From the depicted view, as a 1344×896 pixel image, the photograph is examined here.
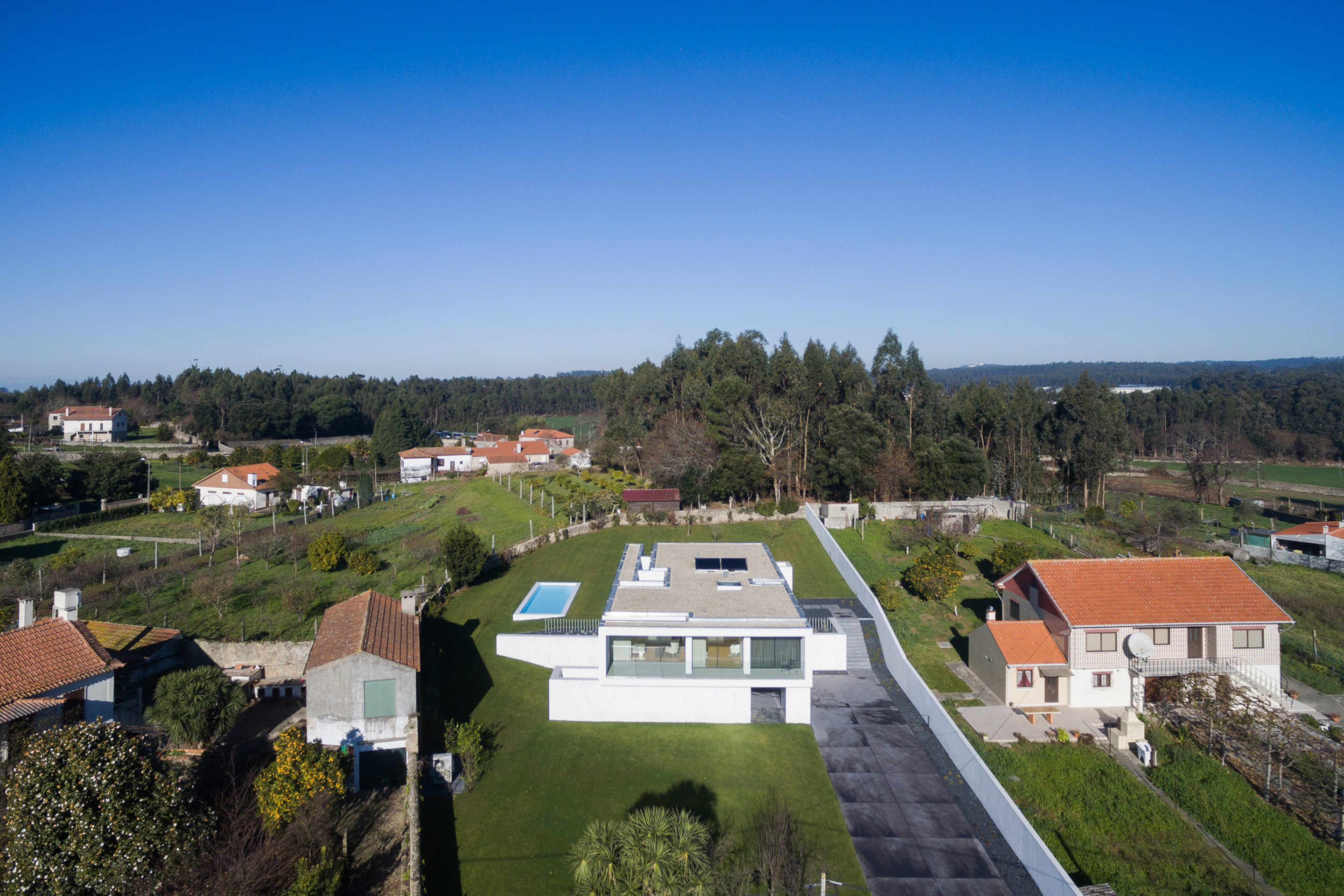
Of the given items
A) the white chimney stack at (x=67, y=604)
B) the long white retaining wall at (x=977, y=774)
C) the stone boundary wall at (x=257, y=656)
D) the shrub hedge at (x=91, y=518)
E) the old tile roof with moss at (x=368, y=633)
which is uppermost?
the white chimney stack at (x=67, y=604)

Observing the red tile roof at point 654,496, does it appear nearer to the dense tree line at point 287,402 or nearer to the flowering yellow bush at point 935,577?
the flowering yellow bush at point 935,577

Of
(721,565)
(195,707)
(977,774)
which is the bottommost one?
(977,774)

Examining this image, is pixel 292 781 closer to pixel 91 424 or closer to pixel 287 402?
pixel 91 424

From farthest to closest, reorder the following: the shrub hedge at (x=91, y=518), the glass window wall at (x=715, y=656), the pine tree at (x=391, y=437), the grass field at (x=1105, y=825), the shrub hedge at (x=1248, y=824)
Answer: the pine tree at (x=391, y=437)
the shrub hedge at (x=91, y=518)
the glass window wall at (x=715, y=656)
the shrub hedge at (x=1248, y=824)
the grass field at (x=1105, y=825)

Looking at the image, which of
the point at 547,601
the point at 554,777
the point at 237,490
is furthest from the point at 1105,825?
the point at 237,490

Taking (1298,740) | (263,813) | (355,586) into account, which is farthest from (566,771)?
(1298,740)

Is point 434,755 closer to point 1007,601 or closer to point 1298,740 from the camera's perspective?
point 1007,601

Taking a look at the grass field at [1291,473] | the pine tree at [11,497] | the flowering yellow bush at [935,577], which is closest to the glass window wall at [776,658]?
the flowering yellow bush at [935,577]
